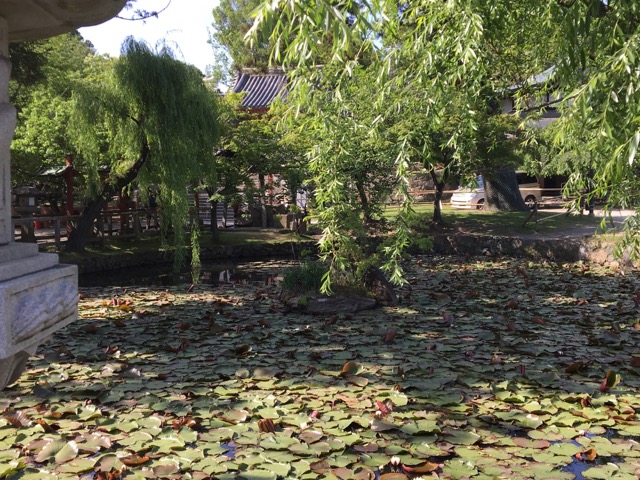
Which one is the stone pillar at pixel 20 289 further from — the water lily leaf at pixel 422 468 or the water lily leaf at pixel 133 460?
the water lily leaf at pixel 422 468

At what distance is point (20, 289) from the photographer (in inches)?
73.4

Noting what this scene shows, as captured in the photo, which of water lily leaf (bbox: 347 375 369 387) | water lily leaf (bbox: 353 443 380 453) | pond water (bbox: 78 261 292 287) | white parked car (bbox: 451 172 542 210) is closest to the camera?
water lily leaf (bbox: 353 443 380 453)

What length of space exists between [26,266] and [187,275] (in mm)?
9649

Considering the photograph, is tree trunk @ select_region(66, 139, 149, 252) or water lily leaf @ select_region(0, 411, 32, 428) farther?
tree trunk @ select_region(66, 139, 149, 252)

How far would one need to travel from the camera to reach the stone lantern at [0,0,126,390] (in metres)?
1.85

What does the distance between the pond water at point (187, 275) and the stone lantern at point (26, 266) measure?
26.2 ft

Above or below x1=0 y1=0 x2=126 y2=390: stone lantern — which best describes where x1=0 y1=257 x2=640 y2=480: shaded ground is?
below

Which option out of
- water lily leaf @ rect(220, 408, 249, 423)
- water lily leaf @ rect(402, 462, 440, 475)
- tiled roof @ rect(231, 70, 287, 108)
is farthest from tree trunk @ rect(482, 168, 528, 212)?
water lily leaf @ rect(402, 462, 440, 475)

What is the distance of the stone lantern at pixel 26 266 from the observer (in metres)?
1.85

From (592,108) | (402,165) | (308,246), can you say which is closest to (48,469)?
(402,165)

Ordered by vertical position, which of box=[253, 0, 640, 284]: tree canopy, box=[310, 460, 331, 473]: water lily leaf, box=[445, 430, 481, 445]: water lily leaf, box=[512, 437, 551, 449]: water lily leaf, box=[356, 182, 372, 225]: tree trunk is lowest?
box=[512, 437, 551, 449]: water lily leaf

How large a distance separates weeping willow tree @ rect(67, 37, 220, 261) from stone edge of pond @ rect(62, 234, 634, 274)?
1860 millimetres

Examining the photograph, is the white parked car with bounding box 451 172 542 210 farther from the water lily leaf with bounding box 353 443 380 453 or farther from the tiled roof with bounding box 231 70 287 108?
the water lily leaf with bounding box 353 443 380 453

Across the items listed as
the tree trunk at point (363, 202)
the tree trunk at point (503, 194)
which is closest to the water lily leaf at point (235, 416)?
the tree trunk at point (363, 202)
